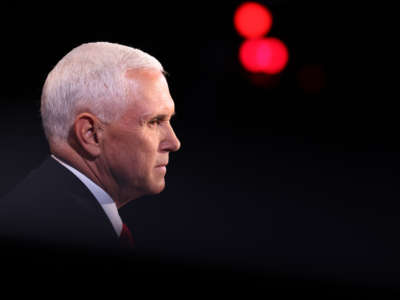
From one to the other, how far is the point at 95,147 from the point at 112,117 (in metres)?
0.10

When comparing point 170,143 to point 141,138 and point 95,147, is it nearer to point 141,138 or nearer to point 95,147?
point 141,138

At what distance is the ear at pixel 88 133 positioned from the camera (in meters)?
1.72

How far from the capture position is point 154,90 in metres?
1.79

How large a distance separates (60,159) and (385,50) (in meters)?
1.88

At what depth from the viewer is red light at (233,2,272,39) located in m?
3.01

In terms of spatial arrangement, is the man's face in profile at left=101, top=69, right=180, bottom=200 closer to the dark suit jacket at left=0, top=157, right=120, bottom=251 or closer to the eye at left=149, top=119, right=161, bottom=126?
the eye at left=149, top=119, right=161, bottom=126

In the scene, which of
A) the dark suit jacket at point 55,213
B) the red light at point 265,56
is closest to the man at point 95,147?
the dark suit jacket at point 55,213

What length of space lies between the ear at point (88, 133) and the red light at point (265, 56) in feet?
4.77

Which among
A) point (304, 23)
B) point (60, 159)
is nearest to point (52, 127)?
point (60, 159)

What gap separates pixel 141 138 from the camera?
70.7 inches

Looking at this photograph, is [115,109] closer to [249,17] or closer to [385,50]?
[249,17]

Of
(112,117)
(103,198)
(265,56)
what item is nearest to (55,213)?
(103,198)

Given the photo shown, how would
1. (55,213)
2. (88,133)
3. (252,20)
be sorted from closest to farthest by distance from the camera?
(55,213), (88,133), (252,20)

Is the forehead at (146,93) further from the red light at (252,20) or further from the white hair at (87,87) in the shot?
the red light at (252,20)
